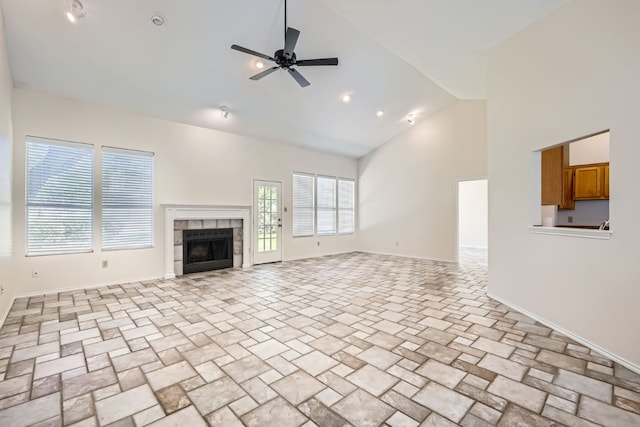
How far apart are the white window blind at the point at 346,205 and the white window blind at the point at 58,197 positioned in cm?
576

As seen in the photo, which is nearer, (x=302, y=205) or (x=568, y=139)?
(x=568, y=139)

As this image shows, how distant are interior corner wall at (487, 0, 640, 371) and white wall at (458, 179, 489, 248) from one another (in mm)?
6501

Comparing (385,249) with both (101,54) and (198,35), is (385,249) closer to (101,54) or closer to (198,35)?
(198,35)

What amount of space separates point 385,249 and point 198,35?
6593mm

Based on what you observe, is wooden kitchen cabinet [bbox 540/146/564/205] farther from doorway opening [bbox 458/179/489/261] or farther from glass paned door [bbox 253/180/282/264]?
doorway opening [bbox 458/179/489/261]

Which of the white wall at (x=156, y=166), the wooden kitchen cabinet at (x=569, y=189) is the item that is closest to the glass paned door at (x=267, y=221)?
the white wall at (x=156, y=166)

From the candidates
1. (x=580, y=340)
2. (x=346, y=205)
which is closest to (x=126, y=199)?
(x=346, y=205)

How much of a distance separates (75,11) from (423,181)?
6.88 meters

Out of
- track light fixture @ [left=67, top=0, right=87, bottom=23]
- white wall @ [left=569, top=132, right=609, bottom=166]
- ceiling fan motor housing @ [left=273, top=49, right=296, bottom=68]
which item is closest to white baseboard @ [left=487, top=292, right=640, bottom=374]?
white wall @ [left=569, top=132, right=609, bottom=166]

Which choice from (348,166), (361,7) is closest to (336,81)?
(361,7)

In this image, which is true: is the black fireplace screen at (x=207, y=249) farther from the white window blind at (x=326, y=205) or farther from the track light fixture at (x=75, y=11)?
the track light fixture at (x=75, y=11)

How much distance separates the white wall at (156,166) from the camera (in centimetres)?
410

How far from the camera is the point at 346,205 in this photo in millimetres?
8680

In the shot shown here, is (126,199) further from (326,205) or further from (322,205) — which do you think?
(326,205)
